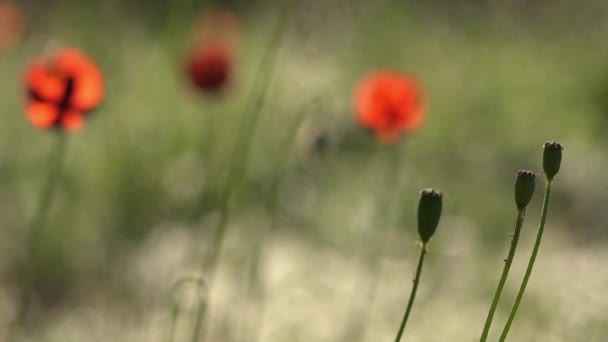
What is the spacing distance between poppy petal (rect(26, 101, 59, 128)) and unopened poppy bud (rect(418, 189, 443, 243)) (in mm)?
884

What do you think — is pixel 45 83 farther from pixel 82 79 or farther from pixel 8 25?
pixel 8 25

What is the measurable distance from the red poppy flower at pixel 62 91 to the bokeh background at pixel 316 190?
18 centimetres

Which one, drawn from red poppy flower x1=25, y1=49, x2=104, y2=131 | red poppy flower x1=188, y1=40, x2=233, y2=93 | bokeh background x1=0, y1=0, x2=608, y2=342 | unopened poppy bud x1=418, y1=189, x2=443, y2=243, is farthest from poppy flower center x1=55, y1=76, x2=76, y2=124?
red poppy flower x1=188, y1=40, x2=233, y2=93

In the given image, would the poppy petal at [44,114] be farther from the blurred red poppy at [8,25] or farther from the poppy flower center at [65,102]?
the blurred red poppy at [8,25]

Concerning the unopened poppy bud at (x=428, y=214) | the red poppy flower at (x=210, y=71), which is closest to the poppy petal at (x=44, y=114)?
the unopened poppy bud at (x=428, y=214)

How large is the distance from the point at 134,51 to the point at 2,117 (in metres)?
1.07

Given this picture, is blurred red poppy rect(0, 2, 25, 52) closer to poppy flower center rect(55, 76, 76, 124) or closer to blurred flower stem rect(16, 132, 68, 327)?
blurred flower stem rect(16, 132, 68, 327)

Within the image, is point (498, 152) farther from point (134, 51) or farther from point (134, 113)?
point (134, 51)

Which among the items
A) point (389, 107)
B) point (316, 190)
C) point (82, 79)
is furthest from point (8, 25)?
point (82, 79)

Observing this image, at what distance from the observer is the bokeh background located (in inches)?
115

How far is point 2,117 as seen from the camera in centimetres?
472

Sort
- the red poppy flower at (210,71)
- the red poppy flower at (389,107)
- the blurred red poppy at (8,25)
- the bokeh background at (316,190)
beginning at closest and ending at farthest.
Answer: the red poppy flower at (389,107) < the bokeh background at (316,190) < the red poppy flower at (210,71) < the blurred red poppy at (8,25)

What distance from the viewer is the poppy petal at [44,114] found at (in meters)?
1.72

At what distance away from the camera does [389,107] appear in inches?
99.7
